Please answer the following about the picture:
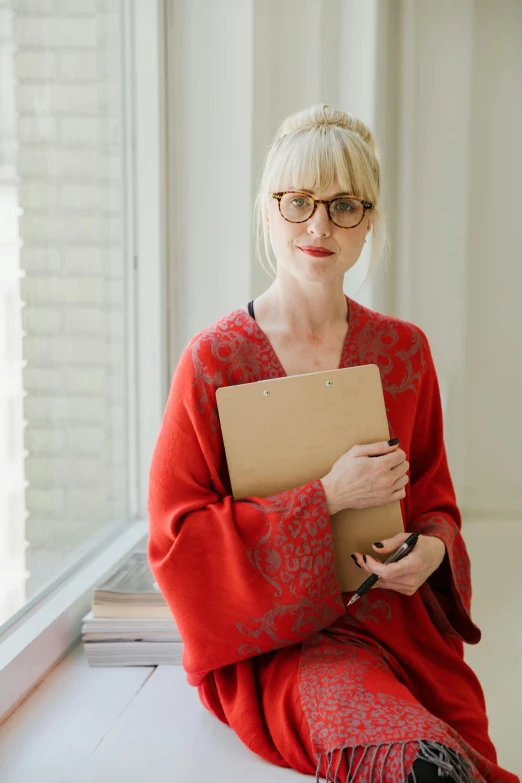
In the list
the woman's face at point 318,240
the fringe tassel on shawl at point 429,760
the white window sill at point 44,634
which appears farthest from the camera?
the white window sill at point 44,634

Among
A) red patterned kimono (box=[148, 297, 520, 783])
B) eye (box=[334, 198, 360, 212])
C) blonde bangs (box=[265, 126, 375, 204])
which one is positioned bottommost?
red patterned kimono (box=[148, 297, 520, 783])

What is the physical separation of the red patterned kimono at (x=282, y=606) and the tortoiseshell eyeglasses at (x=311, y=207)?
0.18m

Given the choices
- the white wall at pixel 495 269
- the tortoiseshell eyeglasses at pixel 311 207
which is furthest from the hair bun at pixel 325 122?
the white wall at pixel 495 269

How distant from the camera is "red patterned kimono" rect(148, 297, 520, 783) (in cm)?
113

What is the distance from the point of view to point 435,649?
131 cm

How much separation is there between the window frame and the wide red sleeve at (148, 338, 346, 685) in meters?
0.65

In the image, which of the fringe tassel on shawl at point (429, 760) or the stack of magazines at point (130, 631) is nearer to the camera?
the fringe tassel on shawl at point (429, 760)

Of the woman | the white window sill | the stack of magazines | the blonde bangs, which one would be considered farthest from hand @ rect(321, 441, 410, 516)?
the white window sill

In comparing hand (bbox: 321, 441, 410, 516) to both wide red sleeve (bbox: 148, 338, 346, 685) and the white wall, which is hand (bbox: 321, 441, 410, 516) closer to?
wide red sleeve (bbox: 148, 338, 346, 685)

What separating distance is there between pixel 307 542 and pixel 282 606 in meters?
0.10

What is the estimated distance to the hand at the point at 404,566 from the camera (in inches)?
47.5

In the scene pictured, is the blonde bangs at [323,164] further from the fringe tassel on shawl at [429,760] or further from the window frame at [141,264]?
the window frame at [141,264]

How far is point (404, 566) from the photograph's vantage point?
1.21m

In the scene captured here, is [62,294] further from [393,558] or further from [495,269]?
[495,269]
